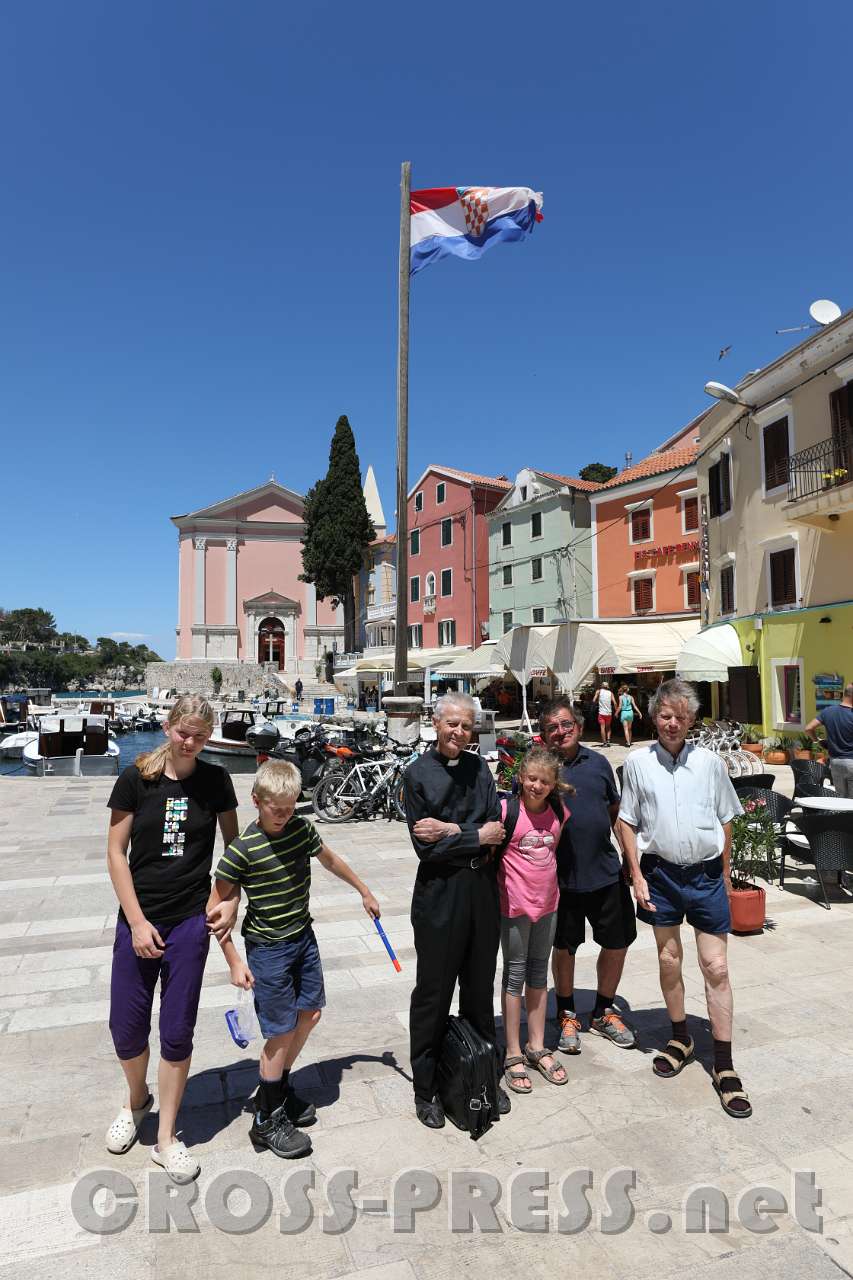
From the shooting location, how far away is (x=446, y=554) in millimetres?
41688

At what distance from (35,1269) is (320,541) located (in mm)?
51585

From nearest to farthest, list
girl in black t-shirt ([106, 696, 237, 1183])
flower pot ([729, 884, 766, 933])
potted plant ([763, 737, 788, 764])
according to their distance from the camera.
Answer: girl in black t-shirt ([106, 696, 237, 1183])
flower pot ([729, 884, 766, 933])
potted plant ([763, 737, 788, 764])

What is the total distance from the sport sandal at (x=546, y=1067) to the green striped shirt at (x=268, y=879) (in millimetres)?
1356

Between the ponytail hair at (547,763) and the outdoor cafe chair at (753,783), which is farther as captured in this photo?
the outdoor cafe chair at (753,783)

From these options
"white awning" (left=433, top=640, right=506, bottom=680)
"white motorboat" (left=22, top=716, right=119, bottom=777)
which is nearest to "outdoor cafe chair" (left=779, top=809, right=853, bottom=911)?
"white motorboat" (left=22, top=716, right=119, bottom=777)

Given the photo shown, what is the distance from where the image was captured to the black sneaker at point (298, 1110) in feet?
10.5

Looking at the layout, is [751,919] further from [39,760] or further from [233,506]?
[233,506]

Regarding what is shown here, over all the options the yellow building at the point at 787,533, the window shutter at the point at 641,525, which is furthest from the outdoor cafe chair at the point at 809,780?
the window shutter at the point at 641,525

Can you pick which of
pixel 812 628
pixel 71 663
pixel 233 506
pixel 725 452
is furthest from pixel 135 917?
pixel 71 663

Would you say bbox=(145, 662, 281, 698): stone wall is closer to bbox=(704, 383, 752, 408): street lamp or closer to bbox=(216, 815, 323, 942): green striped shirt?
bbox=(704, 383, 752, 408): street lamp

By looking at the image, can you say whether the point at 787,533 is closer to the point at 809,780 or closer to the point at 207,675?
the point at 809,780

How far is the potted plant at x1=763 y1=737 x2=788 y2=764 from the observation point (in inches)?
623

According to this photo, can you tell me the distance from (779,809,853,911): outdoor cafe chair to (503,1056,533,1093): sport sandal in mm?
3704

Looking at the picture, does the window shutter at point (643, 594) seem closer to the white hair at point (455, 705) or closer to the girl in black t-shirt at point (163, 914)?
the white hair at point (455, 705)
